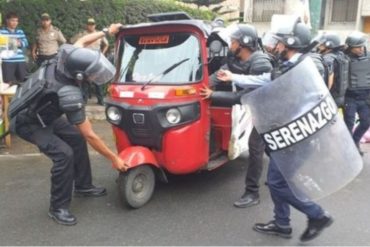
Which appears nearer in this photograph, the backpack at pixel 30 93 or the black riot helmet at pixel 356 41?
the backpack at pixel 30 93

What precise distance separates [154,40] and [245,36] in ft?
3.08

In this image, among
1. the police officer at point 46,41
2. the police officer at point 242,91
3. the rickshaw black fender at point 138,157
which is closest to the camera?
the rickshaw black fender at point 138,157

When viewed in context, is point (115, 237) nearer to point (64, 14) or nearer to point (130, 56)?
point (130, 56)

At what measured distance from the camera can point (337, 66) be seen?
5992 millimetres

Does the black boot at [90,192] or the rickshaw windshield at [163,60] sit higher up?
the rickshaw windshield at [163,60]

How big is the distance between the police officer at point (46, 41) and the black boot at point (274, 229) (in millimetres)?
6086

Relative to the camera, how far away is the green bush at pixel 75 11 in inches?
336

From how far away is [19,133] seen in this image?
3.99m

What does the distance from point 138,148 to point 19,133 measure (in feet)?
3.58

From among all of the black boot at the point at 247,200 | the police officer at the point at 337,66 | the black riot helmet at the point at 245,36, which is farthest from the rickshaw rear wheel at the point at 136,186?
the police officer at the point at 337,66

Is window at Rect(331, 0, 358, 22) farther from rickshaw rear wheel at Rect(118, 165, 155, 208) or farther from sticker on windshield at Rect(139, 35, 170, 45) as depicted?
rickshaw rear wheel at Rect(118, 165, 155, 208)

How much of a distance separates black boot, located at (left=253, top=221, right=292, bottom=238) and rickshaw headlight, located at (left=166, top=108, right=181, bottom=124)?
1221 millimetres

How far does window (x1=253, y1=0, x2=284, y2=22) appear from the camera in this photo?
25.4 m

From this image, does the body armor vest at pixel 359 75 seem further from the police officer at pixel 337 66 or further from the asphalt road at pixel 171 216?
the asphalt road at pixel 171 216
